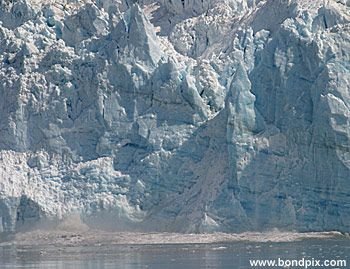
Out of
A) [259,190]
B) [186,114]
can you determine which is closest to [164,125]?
[186,114]

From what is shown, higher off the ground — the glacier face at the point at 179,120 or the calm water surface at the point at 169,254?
the glacier face at the point at 179,120

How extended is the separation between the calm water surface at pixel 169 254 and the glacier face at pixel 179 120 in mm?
2794

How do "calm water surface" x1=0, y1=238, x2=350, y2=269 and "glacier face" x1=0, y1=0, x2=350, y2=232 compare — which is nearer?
"calm water surface" x1=0, y1=238, x2=350, y2=269

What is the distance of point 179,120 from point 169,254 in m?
11.0

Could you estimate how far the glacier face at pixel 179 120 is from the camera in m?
75.4

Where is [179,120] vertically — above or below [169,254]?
above

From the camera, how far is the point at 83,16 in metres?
A: 85.1

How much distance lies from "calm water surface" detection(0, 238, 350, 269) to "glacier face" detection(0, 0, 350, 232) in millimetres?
2794

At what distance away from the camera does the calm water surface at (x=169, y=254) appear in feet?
213

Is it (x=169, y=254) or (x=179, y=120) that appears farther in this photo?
(x=179, y=120)

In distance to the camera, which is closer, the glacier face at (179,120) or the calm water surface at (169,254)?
the calm water surface at (169,254)

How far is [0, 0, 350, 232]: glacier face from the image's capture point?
75375 mm

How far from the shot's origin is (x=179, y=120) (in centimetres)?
7975

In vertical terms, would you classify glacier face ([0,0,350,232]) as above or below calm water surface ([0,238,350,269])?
above
